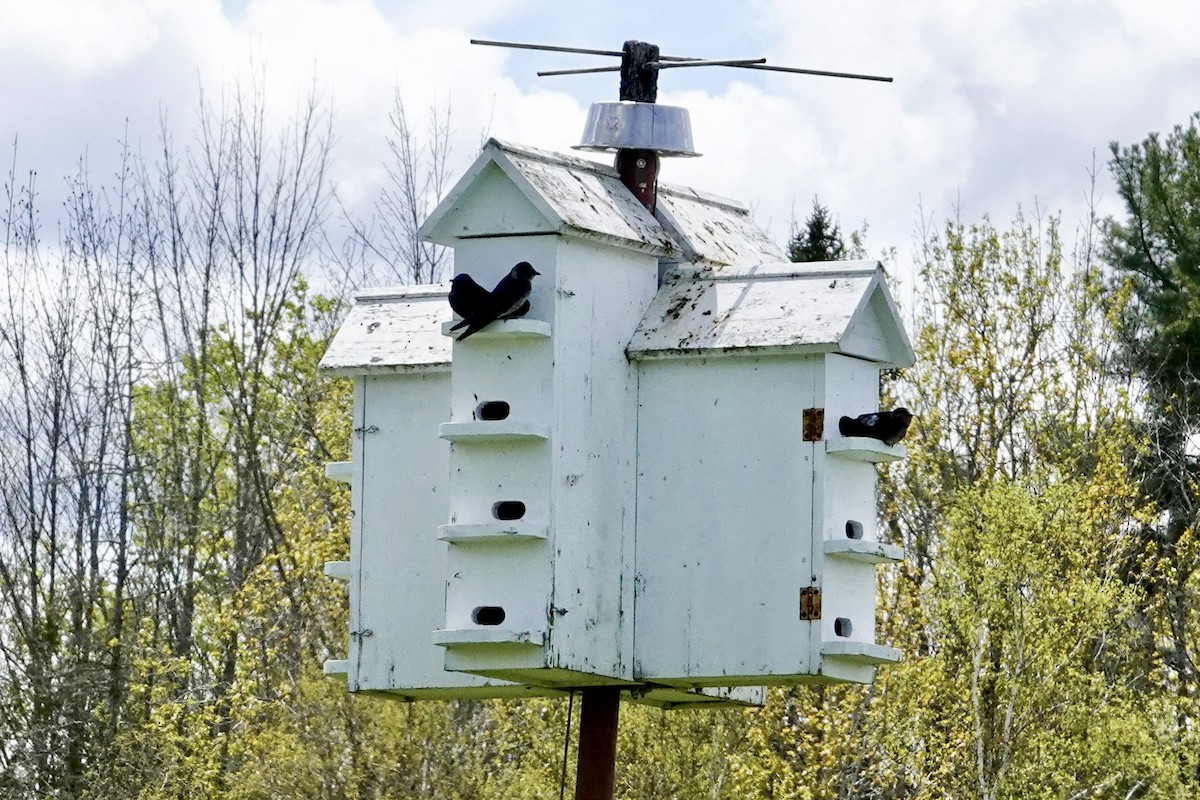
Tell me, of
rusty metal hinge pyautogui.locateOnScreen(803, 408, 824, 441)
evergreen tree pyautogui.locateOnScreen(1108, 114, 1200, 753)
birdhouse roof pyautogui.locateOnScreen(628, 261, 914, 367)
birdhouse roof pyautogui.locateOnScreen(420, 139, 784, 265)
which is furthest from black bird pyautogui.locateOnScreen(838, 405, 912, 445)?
evergreen tree pyautogui.locateOnScreen(1108, 114, 1200, 753)

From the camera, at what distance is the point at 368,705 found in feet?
64.7

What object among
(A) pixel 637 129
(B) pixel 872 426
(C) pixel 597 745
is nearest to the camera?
(B) pixel 872 426

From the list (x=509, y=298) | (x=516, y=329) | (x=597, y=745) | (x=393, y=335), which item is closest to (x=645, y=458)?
(x=516, y=329)

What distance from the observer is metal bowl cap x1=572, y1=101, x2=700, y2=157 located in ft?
38.2

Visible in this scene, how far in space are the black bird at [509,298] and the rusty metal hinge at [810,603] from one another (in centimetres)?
163

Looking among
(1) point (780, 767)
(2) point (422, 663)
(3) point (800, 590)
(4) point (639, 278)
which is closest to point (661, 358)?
(4) point (639, 278)

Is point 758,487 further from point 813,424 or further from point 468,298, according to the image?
point 468,298

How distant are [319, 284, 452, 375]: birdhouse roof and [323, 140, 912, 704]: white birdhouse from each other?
0.93 metres

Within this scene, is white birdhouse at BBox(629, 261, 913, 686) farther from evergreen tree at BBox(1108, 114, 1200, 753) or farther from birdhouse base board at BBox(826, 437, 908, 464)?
evergreen tree at BBox(1108, 114, 1200, 753)

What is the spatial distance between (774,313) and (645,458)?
0.82 meters

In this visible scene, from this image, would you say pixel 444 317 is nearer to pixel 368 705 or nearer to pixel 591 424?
pixel 591 424

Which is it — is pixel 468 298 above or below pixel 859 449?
above

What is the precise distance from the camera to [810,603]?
10625 mm

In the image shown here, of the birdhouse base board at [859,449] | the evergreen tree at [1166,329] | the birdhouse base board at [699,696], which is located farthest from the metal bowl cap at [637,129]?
the evergreen tree at [1166,329]
